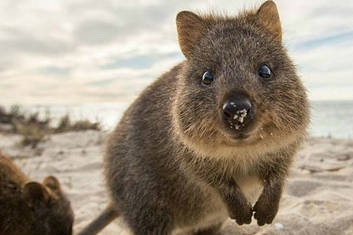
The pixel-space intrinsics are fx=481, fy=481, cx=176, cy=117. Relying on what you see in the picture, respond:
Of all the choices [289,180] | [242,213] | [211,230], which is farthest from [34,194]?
[289,180]

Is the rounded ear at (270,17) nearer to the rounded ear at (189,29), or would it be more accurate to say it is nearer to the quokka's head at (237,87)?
the quokka's head at (237,87)

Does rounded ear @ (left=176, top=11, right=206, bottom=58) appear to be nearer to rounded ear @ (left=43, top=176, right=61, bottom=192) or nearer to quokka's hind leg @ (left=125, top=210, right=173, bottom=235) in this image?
quokka's hind leg @ (left=125, top=210, right=173, bottom=235)

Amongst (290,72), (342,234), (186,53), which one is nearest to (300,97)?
(290,72)

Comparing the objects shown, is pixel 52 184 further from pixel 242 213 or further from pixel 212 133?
pixel 212 133

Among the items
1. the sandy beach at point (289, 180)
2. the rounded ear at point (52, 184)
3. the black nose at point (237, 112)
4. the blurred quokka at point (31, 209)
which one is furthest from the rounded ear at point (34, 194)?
the black nose at point (237, 112)

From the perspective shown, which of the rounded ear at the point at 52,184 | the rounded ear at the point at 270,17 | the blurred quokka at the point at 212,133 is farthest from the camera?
the rounded ear at the point at 52,184

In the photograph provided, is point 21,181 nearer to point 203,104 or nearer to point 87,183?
point 87,183
